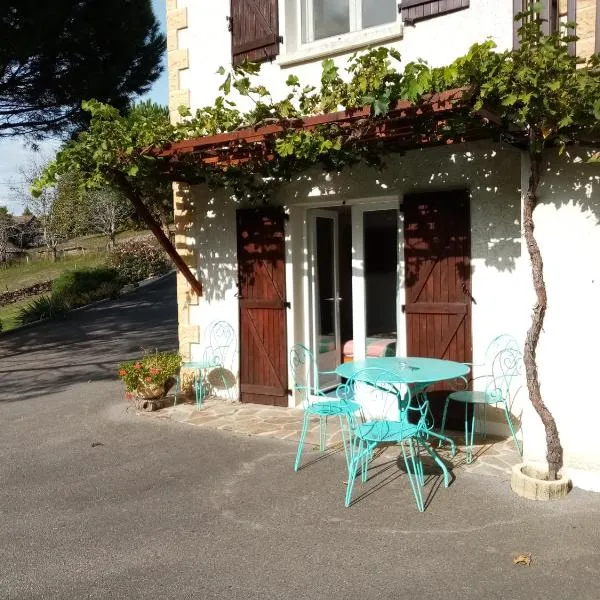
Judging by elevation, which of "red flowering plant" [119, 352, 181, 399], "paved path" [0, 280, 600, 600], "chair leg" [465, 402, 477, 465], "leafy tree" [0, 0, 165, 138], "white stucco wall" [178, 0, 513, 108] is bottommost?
"paved path" [0, 280, 600, 600]

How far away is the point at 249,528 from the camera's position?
3.58 metres

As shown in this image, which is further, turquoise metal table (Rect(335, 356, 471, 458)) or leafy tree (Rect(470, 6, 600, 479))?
turquoise metal table (Rect(335, 356, 471, 458))

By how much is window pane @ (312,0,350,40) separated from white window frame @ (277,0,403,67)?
7 centimetres

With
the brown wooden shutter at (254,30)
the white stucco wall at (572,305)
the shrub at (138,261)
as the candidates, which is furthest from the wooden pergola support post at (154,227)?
the shrub at (138,261)

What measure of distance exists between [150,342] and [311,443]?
256 inches

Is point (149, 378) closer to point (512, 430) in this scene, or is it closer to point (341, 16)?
point (512, 430)

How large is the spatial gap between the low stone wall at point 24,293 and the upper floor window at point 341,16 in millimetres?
15099

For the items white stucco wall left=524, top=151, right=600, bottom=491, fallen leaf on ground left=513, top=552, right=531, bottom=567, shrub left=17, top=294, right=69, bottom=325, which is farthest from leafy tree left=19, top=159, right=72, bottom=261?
fallen leaf on ground left=513, top=552, right=531, bottom=567

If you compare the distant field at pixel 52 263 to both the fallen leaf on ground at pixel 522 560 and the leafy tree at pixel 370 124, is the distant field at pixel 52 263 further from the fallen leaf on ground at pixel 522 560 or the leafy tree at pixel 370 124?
the fallen leaf on ground at pixel 522 560

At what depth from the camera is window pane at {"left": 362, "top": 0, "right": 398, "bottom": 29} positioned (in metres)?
5.43

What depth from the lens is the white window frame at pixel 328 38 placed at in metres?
5.22

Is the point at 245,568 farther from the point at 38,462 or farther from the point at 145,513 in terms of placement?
the point at 38,462

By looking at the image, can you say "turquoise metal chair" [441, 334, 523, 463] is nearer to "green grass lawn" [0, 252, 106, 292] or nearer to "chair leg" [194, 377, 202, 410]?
"chair leg" [194, 377, 202, 410]

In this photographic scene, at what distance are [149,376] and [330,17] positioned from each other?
4140mm
